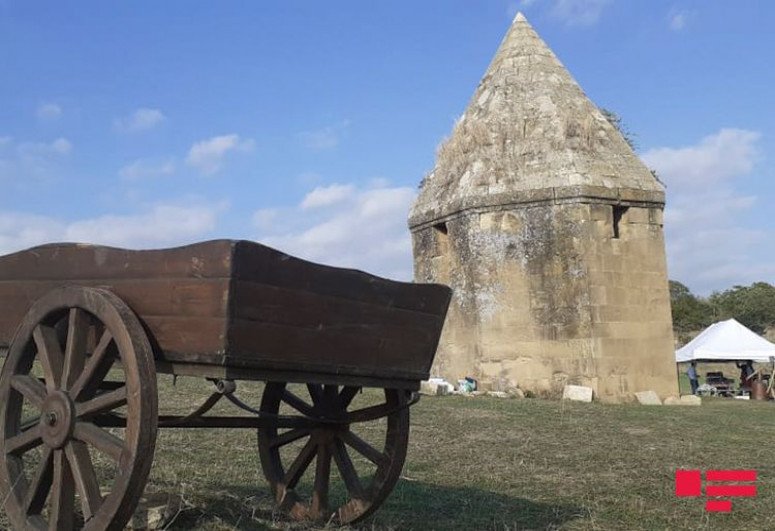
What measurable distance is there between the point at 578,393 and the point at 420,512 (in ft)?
23.2

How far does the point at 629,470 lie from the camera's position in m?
6.34

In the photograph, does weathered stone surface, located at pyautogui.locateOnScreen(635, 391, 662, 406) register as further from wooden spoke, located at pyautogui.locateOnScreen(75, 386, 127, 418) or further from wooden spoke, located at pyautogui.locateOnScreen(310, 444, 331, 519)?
wooden spoke, located at pyautogui.locateOnScreen(75, 386, 127, 418)

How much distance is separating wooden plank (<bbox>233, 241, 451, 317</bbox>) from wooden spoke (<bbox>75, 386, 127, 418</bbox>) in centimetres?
66

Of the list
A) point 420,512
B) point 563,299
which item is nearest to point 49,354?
point 420,512

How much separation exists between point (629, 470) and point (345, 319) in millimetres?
3875

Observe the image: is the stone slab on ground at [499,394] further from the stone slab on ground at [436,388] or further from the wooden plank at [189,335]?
the wooden plank at [189,335]

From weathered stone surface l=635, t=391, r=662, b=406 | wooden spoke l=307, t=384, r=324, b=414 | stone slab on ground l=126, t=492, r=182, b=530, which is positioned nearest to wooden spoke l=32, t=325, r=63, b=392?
stone slab on ground l=126, t=492, r=182, b=530

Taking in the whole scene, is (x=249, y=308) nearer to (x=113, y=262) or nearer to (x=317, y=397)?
(x=113, y=262)

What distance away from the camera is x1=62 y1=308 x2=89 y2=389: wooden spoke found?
3.18m

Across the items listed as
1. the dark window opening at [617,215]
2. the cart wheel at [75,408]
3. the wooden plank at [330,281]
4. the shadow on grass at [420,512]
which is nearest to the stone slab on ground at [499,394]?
the dark window opening at [617,215]

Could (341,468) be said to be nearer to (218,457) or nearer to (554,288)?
(218,457)

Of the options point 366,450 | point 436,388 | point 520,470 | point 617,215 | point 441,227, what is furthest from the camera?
point 441,227

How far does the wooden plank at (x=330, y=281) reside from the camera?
300cm

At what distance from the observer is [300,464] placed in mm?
4441
